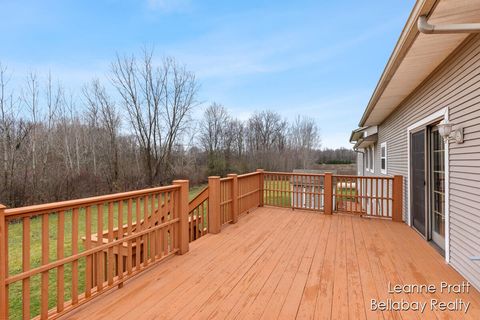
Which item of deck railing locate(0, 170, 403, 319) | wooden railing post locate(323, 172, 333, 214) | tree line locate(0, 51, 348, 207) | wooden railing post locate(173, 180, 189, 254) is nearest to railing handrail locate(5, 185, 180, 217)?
deck railing locate(0, 170, 403, 319)

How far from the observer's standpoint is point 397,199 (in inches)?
221

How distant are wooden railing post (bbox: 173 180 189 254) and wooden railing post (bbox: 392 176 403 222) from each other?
4.78 m

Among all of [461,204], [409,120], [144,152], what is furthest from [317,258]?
[144,152]

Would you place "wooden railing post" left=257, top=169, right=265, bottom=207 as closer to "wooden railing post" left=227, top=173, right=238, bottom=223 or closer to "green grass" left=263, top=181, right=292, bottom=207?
"green grass" left=263, top=181, right=292, bottom=207

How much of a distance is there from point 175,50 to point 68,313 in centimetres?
1320

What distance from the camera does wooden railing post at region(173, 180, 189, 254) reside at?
3.60 m

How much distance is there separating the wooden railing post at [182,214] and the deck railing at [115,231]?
1cm

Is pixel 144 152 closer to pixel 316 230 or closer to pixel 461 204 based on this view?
pixel 316 230

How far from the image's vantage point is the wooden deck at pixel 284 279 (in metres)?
2.28

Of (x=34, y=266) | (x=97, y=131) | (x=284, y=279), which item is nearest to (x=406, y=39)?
(x=284, y=279)

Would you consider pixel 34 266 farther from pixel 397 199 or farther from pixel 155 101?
pixel 155 101

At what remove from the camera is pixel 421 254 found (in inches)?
145

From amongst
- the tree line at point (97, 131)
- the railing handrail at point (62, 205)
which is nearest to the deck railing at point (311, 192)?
the railing handrail at point (62, 205)

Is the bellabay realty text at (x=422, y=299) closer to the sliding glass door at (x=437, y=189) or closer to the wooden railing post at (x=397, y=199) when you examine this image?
the sliding glass door at (x=437, y=189)
